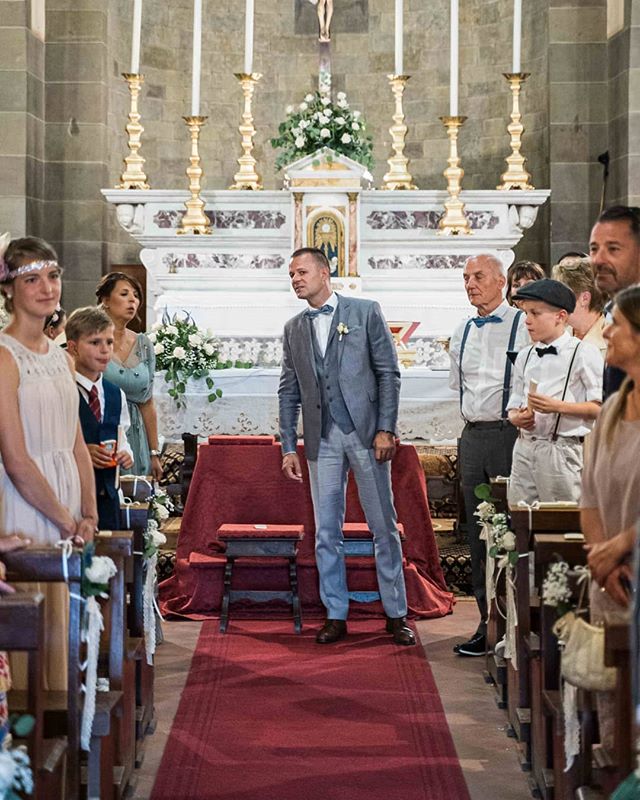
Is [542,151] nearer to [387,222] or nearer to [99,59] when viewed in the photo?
[387,222]

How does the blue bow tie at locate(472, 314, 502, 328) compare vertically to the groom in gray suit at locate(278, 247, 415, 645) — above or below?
above

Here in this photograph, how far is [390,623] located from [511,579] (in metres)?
1.48

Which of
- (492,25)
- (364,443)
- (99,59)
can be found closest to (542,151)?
(492,25)

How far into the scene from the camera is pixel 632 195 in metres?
9.99

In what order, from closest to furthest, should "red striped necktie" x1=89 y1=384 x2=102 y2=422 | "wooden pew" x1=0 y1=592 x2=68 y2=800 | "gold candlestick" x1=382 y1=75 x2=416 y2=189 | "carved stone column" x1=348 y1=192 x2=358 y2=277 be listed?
"wooden pew" x1=0 y1=592 x2=68 y2=800
"red striped necktie" x1=89 y1=384 x2=102 y2=422
"carved stone column" x1=348 y1=192 x2=358 y2=277
"gold candlestick" x1=382 y1=75 x2=416 y2=189

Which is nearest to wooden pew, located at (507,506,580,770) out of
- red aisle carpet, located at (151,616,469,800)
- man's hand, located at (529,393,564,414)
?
red aisle carpet, located at (151,616,469,800)

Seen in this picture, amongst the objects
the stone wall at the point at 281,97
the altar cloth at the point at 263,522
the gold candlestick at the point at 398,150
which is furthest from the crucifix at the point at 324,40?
the altar cloth at the point at 263,522

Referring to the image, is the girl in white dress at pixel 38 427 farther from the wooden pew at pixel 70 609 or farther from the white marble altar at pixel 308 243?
the white marble altar at pixel 308 243

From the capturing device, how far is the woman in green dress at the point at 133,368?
18.3ft

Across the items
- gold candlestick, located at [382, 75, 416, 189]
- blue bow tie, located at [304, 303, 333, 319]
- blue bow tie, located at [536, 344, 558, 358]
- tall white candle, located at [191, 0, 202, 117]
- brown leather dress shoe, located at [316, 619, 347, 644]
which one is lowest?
brown leather dress shoe, located at [316, 619, 347, 644]

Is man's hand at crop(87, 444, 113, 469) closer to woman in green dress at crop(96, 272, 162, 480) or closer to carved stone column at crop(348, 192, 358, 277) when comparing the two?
woman in green dress at crop(96, 272, 162, 480)

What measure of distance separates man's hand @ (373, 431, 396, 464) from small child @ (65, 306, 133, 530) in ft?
4.57

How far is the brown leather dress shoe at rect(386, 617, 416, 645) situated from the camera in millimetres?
5871

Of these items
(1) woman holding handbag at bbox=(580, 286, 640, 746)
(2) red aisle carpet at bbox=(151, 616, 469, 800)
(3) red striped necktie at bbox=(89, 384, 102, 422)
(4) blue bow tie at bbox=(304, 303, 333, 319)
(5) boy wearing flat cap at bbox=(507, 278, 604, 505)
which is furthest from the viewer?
(4) blue bow tie at bbox=(304, 303, 333, 319)
